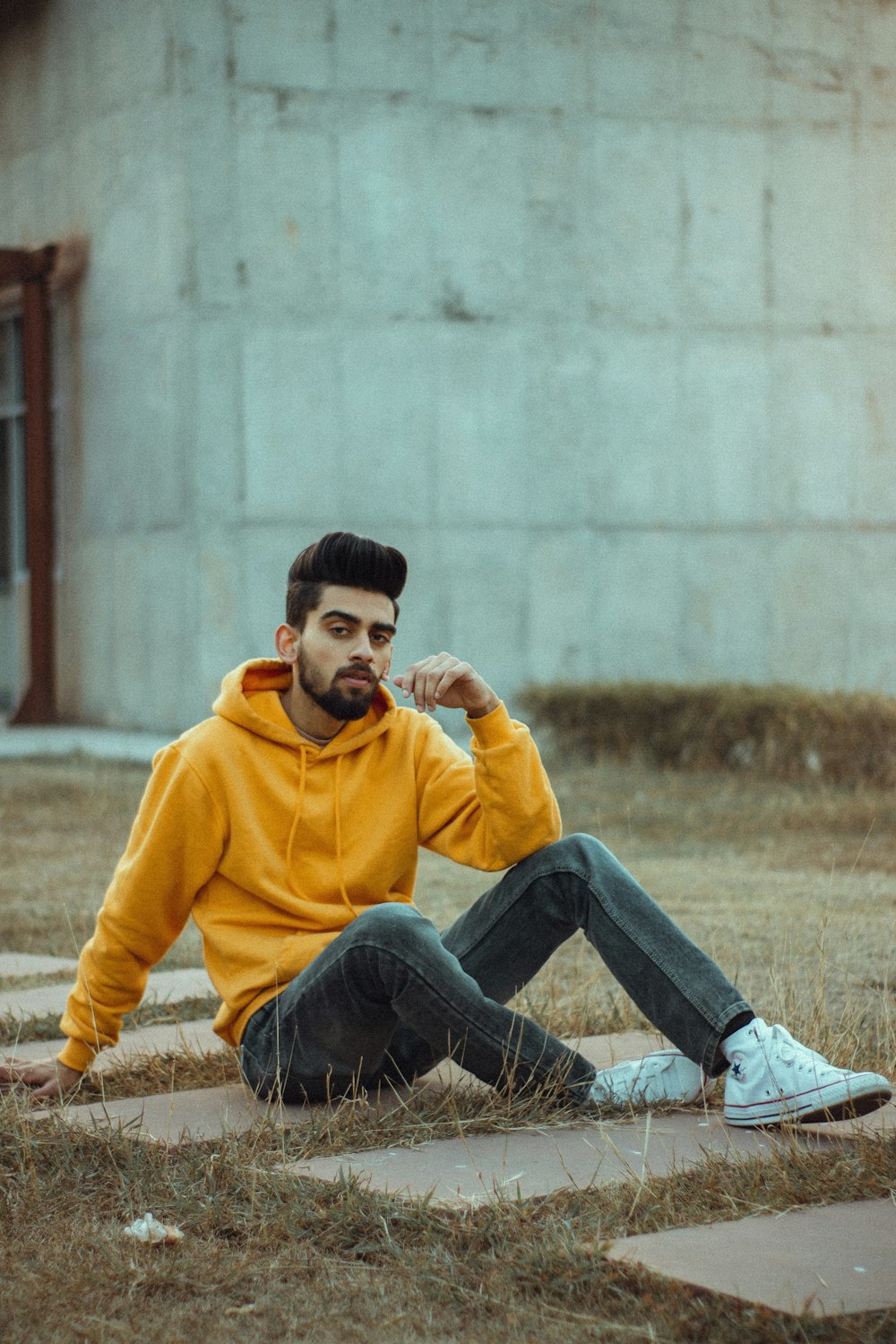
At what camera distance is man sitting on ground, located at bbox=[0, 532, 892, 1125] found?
146 inches

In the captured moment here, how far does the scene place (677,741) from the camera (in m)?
11.7

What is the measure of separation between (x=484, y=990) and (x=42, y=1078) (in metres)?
1.00

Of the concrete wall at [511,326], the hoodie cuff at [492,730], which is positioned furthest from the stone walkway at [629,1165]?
the concrete wall at [511,326]

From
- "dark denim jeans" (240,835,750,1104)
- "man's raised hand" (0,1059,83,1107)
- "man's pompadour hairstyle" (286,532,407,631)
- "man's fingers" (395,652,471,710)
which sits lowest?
"man's raised hand" (0,1059,83,1107)

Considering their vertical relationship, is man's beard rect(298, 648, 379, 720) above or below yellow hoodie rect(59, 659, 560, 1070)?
above

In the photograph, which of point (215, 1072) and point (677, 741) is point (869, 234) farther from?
point (215, 1072)

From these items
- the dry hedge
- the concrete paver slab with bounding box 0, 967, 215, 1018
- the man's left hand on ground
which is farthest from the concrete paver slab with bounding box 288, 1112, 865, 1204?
the dry hedge

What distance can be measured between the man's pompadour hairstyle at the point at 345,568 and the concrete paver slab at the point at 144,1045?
1161 millimetres

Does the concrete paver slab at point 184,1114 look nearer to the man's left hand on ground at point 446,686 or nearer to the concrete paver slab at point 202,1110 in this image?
the concrete paver slab at point 202,1110

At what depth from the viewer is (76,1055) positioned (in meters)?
3.94

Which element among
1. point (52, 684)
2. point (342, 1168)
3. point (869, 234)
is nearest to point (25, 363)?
point (52, 684)

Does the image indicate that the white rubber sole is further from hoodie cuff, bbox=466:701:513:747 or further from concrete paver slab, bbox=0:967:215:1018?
concrete paver slab, bbox=0:967:215:1018

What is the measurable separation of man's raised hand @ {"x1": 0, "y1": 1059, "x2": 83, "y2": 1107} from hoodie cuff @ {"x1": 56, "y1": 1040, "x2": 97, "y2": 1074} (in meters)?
0.01

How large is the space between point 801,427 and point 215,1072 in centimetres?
1108
